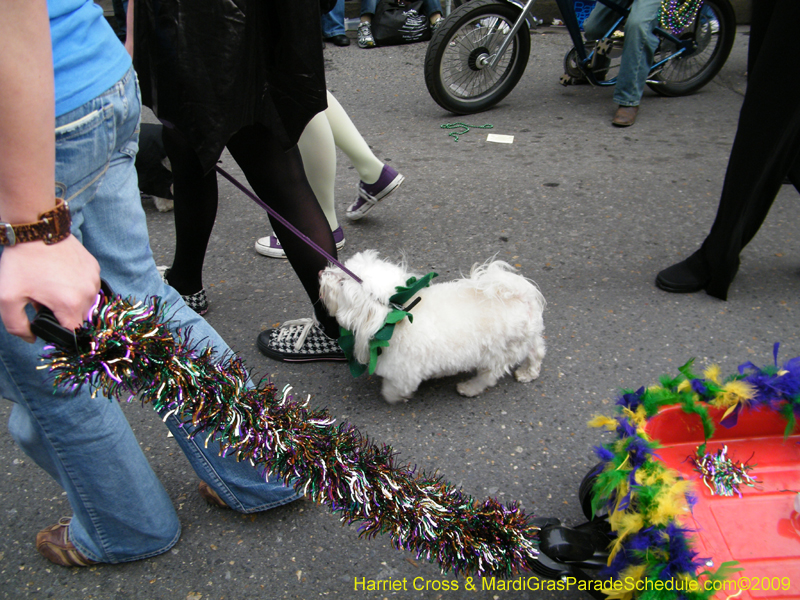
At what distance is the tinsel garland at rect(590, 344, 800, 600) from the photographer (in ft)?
3.67

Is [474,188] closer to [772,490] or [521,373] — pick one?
[521,373]

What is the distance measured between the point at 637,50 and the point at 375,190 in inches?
104

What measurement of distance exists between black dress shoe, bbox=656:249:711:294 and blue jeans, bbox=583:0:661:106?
2294 mm

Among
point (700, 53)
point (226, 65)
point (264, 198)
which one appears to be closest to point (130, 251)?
point (226, 65)

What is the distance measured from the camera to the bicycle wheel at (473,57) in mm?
4254

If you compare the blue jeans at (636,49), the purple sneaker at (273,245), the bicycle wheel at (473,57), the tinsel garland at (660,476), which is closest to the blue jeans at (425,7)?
the bicycle wheel at (473,57)

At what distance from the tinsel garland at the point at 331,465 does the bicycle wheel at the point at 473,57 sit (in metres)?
3.74

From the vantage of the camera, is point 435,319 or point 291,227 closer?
point 291,227

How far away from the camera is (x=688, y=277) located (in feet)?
8.53

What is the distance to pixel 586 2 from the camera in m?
4.87

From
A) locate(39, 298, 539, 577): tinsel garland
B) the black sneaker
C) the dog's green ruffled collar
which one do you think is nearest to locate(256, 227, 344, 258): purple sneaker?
the dog's green ruffled collar

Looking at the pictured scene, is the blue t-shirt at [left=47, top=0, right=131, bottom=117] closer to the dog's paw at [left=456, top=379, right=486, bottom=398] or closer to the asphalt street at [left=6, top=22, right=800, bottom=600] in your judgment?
the asphalt street at [left=6, top=22, right=800, bottom=600]

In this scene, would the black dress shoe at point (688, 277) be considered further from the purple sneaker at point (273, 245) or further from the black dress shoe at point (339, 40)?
the black dress shoe at point (339, 40)

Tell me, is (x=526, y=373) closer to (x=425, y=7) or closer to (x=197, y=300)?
(x=197, y=300)
